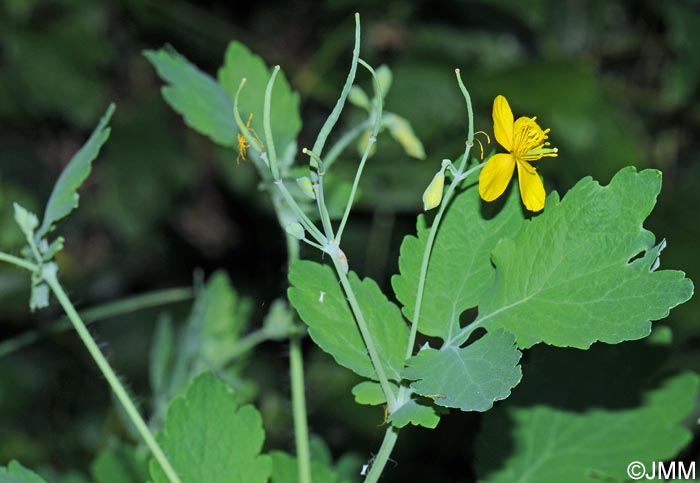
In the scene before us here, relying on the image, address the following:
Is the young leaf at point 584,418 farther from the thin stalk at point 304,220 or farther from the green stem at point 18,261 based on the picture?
the green stem at point 18,261

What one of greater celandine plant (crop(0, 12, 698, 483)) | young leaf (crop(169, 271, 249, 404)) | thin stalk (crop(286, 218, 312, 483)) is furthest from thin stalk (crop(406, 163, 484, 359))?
young leaf (crop(169, 271, 249, 404))

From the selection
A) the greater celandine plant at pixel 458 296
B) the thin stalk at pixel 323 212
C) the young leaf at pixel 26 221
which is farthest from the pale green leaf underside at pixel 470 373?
the young leaf at pixel 26 221

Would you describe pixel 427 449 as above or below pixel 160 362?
above

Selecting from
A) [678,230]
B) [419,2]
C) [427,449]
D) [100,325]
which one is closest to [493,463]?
[427,449]

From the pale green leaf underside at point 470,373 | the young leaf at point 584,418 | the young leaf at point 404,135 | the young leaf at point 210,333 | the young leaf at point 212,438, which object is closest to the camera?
the pale green leaf underside at point 470,373

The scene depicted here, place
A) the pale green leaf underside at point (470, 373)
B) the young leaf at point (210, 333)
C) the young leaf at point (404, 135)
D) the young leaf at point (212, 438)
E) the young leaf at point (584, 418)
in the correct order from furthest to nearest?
the young leaf at point (210, 333) < the young leaf at point (404, 135) < the young leaf at point (584, 418) < the young leaf at point (212, 438) < the pale green leaf underside at point (470, 373)

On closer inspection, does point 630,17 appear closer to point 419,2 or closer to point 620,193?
point 419,2

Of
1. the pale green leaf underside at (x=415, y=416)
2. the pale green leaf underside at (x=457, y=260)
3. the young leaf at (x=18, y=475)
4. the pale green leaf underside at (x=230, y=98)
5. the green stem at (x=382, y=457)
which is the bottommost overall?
the young leaf at (x=18, y=475)
